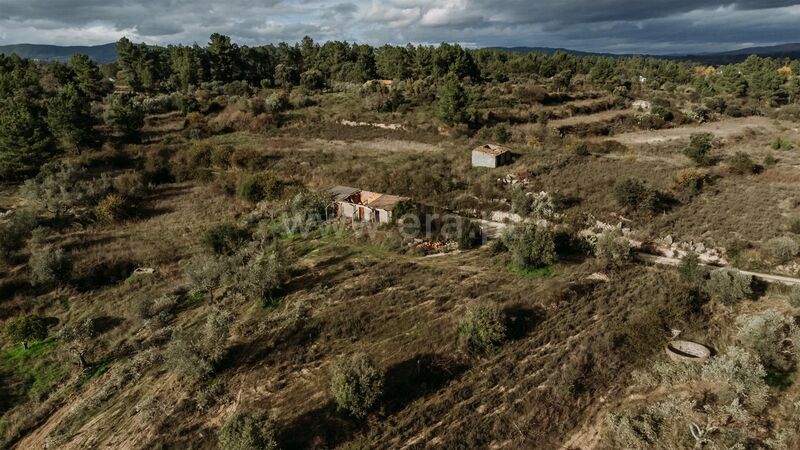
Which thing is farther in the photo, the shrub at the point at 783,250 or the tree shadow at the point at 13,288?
the tree shadow at the point at 13,288

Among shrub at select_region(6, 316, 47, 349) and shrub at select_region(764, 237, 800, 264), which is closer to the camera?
shrub at select_region(6, 316, 47, 349)

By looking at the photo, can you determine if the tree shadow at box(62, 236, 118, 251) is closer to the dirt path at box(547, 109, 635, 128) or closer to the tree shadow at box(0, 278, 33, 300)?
the tree shadow at box(0, 278, 33, 300)

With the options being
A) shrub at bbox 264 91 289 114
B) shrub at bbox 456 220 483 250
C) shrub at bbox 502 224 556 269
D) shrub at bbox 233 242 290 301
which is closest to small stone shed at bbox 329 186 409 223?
shrub at bbox 456 220 483 250

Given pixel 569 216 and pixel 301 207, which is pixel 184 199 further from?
pixel 569 216

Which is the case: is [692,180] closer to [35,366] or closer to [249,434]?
[249,434]

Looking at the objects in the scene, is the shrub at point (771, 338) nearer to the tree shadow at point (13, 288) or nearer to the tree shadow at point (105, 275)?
the tree shadow at point (105, 275)

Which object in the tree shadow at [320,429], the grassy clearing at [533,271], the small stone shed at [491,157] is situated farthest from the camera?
the small stone shed at [491,157]

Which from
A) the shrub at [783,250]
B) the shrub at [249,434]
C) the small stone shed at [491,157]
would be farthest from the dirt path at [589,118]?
the shrub at [249,434]
